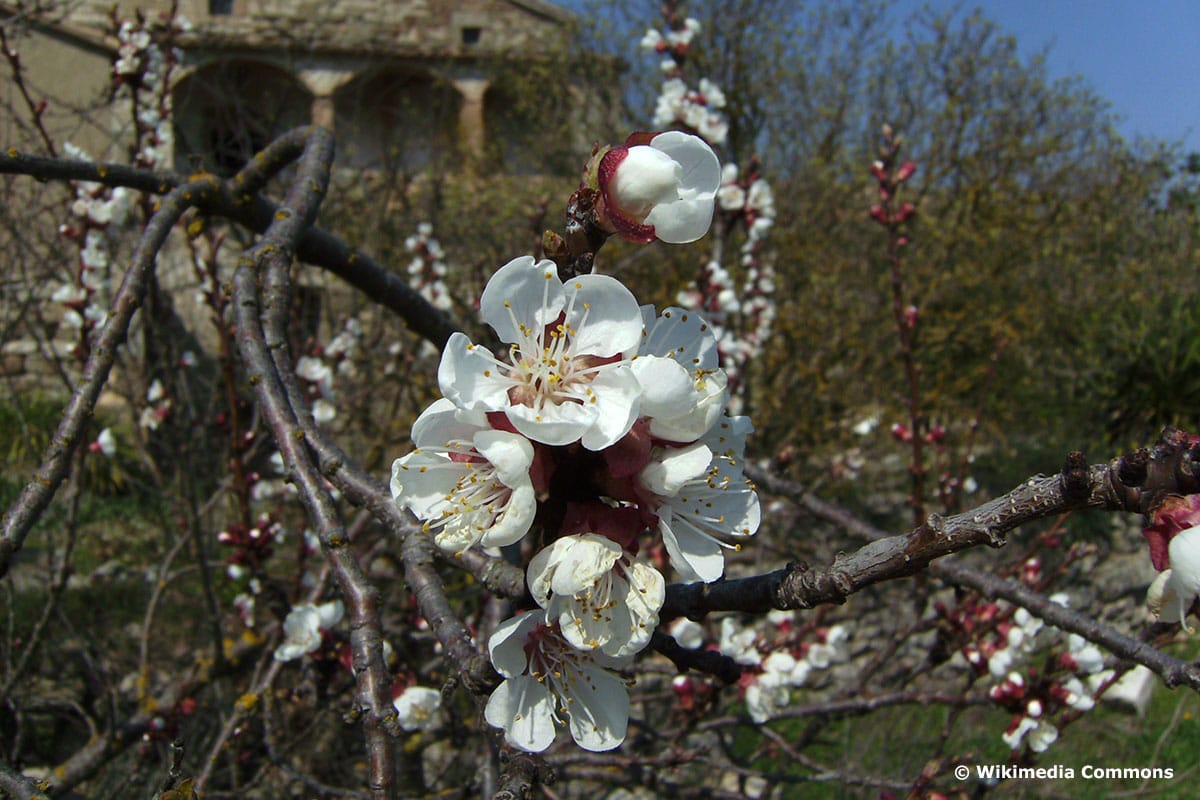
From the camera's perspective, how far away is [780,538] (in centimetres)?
657

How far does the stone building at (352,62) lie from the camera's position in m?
8.53

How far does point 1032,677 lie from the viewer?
2.42m

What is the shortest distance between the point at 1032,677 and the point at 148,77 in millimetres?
4389

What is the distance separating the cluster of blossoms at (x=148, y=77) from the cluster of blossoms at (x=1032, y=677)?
3.61m

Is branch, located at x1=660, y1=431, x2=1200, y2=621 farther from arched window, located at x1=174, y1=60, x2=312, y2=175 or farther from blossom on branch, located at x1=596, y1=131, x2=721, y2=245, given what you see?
arched window, located at x1=174, y1=60, x2=312, y2=175

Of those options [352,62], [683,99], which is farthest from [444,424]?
[352,62]

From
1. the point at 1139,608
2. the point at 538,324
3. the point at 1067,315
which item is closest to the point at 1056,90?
the point at 1067,315

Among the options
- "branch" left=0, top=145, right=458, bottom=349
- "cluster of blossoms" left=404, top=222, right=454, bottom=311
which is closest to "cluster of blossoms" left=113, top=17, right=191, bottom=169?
"cluster of blossoms" left=404, top=222, right=454, bottom=311

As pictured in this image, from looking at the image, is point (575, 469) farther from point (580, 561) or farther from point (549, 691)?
point (549, 691)

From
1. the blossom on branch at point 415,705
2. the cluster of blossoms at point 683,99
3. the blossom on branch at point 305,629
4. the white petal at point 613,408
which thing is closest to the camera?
the white petal at point 613,408

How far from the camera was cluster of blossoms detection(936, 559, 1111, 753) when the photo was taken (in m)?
2.22

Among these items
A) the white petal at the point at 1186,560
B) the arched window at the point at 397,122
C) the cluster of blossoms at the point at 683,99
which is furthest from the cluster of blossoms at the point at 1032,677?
the arched window at the point at 397,122

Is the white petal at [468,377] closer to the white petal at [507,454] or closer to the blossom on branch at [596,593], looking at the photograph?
the white petal at [507,454]

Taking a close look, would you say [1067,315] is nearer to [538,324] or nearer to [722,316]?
[722,316]
